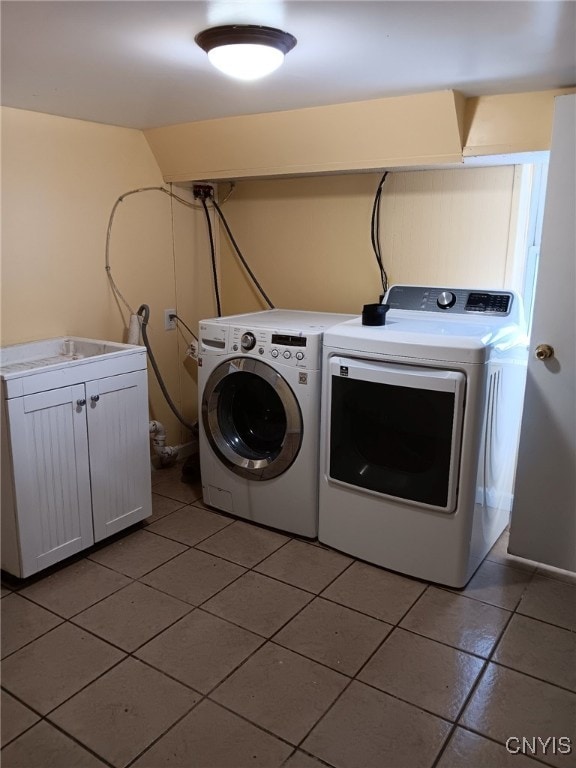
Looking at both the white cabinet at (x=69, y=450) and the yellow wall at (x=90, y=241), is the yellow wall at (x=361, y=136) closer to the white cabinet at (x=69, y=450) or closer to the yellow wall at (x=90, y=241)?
the yellow wall at (x=90, y=241)

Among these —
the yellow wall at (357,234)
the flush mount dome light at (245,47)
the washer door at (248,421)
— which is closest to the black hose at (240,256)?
the yellow wall at (357,234)

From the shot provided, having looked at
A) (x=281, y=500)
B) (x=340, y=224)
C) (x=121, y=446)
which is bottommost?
(x=281, y=500)

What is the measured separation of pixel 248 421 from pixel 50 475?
0.94 meters

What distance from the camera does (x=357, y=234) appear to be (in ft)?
10.3

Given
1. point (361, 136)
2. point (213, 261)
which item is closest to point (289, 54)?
point (361, 136)

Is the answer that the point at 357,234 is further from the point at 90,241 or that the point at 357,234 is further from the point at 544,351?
the point at 90,241

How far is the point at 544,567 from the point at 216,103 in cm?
237

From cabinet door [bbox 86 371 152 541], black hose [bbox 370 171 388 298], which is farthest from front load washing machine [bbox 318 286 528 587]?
cabinet door [bbox 86 371 152 541]

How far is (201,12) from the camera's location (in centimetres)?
152

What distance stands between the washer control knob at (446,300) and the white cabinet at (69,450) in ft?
4.40

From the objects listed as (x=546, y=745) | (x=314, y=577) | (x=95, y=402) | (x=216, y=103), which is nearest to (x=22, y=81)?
(x=216, y=103)

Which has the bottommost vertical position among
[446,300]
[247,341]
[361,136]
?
[247,341]

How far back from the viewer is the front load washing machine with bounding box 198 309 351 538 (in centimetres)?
259

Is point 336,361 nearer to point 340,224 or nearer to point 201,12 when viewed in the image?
point 340,224
